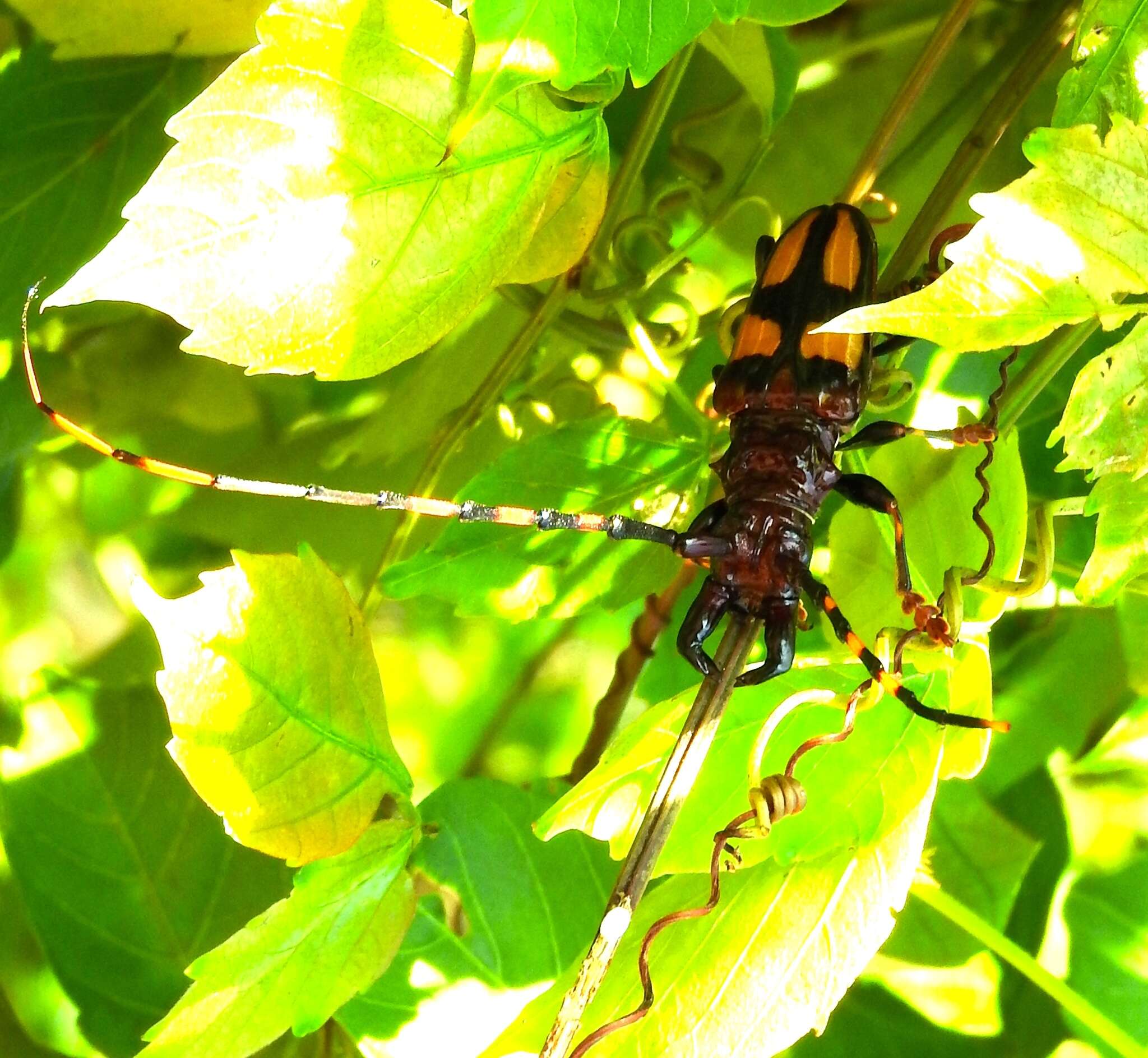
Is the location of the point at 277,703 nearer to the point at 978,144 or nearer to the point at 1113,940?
the point at 978,144

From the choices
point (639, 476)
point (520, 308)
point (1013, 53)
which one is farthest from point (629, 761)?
point (1013, 53)

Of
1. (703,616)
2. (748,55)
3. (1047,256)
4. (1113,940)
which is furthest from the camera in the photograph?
(1113,940)

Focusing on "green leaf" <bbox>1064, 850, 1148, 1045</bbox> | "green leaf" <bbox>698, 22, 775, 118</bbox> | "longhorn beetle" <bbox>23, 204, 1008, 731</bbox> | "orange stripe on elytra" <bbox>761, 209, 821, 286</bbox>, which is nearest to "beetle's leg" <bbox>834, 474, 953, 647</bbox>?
"longhorn beetle" <bbox>23, 204, 1008, 731</bbox>

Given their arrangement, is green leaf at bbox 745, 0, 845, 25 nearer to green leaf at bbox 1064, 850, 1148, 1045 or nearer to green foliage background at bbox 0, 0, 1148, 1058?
green foliage background at bbox 0, 0, 1148, 1058

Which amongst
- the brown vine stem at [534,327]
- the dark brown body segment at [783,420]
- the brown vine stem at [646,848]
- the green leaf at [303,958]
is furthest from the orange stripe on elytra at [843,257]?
the green leaf at [303,958]

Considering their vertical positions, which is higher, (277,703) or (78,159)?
(78,159)

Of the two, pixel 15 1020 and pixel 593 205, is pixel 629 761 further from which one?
pixel 15 1020

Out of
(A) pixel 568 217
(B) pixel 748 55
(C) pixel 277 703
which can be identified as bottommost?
(C) pixel 277 703

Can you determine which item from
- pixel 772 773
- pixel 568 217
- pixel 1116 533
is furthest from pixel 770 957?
pixel 568 217
